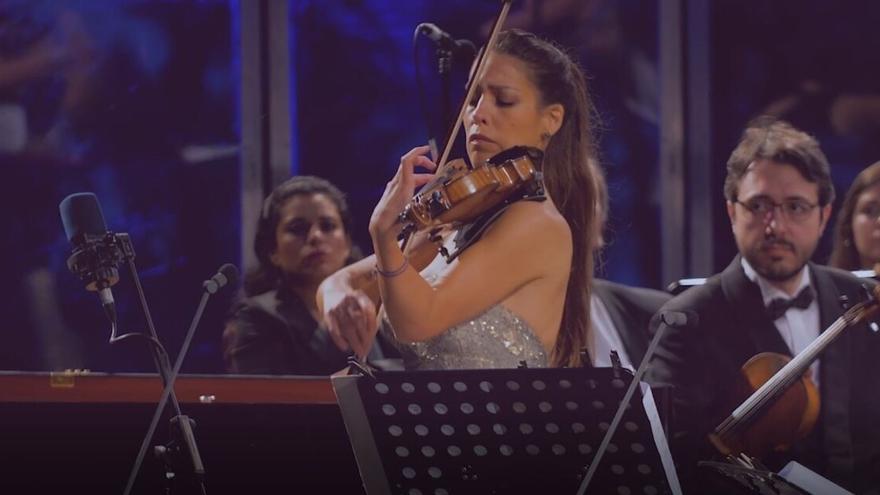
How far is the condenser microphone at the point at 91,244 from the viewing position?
2842 mm

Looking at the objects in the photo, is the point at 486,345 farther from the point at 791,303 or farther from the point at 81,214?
the point at 791,303

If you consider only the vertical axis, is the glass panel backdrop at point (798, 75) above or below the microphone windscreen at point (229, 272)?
above

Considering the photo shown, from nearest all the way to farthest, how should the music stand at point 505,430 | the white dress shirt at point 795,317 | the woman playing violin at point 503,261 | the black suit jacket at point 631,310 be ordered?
the music stand at point 505,430
the woman playing violin at point 503,261
the white dress shirt at point 795,317
the black suit jacket at point 631,310

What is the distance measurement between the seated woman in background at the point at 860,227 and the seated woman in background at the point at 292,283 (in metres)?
1.60

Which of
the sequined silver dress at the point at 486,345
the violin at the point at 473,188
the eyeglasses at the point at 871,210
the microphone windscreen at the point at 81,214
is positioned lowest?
the sequined silver dress at the point at 486,345

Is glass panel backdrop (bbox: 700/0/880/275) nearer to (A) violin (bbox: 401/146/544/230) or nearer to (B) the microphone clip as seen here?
(A) violin (bbox: 401/146/544/230)

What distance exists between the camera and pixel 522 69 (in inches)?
125

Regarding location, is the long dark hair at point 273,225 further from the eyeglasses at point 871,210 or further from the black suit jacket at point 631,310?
the eyeglasses at point 871,210

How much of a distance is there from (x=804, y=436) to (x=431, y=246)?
1310 mm

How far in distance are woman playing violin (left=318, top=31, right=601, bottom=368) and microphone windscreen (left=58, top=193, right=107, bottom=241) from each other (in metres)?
0.57

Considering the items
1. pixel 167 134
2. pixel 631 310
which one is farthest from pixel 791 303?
pixel 167 134

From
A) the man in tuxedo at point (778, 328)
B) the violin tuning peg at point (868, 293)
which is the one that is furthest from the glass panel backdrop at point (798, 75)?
the violin tuning peg at point (868, 293)

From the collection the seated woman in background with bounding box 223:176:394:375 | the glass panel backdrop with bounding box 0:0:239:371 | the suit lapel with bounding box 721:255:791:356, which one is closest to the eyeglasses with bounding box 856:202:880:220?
the suit lapel with bounding box 721:255:791:356

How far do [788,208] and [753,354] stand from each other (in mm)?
488
